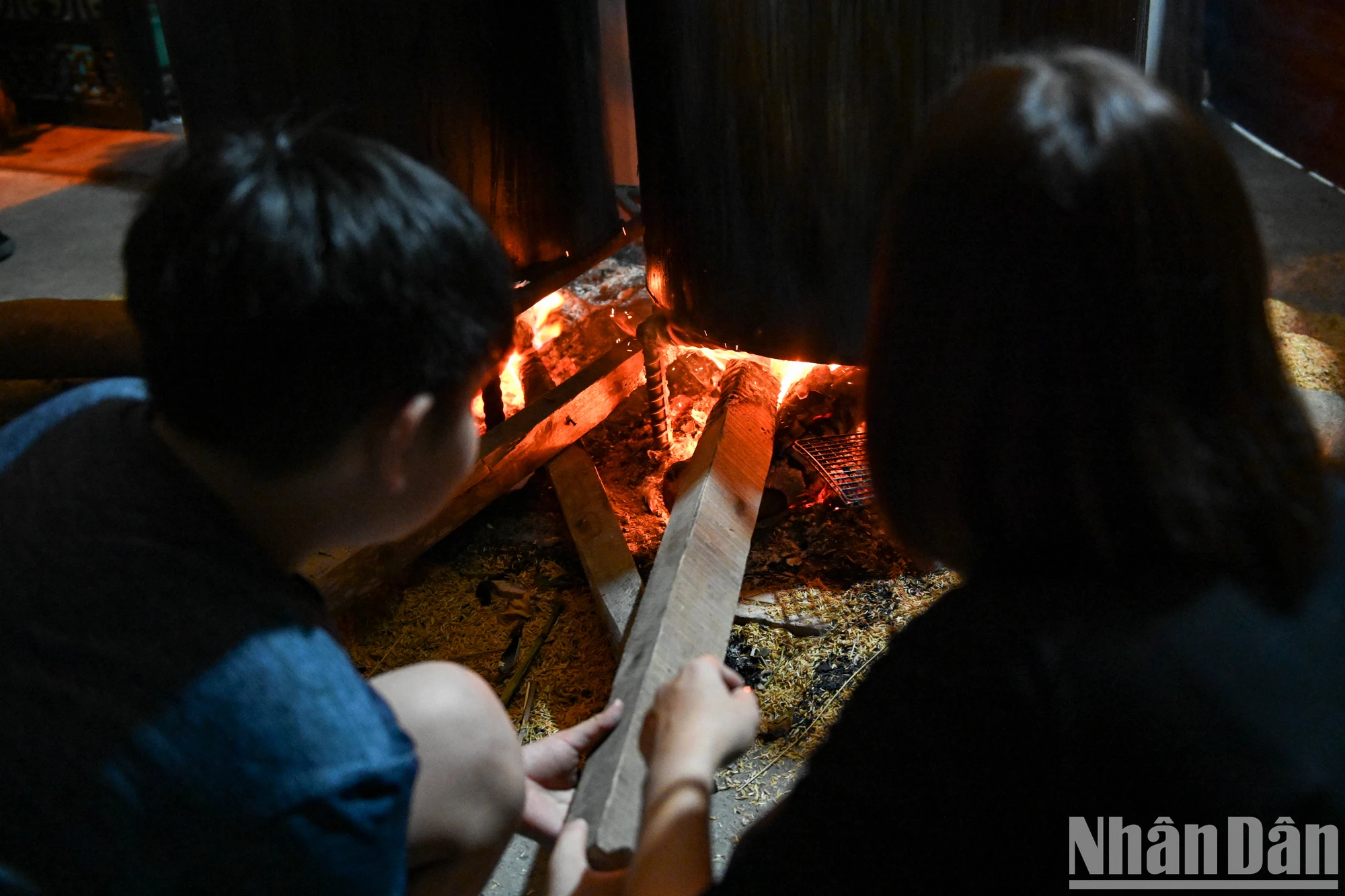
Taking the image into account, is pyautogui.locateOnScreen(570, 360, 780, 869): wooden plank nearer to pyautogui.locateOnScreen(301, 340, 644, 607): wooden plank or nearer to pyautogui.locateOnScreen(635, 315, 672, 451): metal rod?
pyautogui.locateOnScreen(635, 315, 672, 451): metal rod

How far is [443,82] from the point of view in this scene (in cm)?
224

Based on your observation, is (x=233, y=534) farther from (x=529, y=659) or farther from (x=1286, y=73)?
(x=1286, y=73)

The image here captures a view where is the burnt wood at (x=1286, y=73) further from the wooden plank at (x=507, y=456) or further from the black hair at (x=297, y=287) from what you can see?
the black hair at (x=297, y=287)

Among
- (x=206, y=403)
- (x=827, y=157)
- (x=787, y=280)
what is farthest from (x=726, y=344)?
(x=206, y=403)

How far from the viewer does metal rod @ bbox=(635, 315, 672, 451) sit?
104 inches

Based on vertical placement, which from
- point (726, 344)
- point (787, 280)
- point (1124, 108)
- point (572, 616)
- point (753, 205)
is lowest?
point (572, 616)

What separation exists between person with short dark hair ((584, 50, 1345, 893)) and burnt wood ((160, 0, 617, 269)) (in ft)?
4.59

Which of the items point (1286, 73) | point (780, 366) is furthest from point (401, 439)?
point (1286, 73)

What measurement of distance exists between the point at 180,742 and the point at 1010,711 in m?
0.70

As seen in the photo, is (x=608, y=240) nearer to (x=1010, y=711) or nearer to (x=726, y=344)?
(x=726, y=344)

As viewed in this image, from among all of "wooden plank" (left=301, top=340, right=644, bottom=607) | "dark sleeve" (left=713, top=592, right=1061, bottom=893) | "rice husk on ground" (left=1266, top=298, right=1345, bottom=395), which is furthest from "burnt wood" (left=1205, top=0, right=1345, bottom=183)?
"dark sleeve" (left=713, top=592, right=1061, bottom=893)

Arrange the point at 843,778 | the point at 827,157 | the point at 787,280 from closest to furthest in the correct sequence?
the point at 843,778 < the point at 827,157 < the point at 787,280

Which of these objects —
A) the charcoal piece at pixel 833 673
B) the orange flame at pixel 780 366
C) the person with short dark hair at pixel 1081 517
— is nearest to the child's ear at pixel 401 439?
the person with short dark hair at pixel 1081 517

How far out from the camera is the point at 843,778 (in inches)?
37.3
